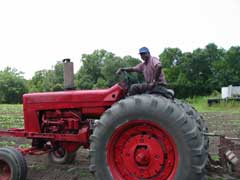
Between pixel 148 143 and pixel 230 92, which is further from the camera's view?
pixel 230 92

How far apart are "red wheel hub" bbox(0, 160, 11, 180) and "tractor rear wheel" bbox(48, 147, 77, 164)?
4.23 ft

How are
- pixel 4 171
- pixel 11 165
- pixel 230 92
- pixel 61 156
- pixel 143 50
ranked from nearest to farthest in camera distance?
pixel 143 50, pixel 11 165, pixel 4 171, pixel 61 156, pixel 230 92

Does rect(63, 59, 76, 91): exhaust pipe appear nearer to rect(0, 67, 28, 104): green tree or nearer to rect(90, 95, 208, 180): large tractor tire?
rect(90, 95, 208, 180): large tractor tire

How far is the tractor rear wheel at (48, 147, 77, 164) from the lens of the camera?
21.1 feet

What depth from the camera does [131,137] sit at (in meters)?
4.40

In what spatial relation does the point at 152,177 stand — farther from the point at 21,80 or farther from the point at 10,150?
the point at 21,80

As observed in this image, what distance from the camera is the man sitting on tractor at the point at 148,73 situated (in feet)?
15.2

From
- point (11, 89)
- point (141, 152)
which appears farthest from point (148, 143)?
point (11, 89)

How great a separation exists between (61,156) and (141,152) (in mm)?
2589

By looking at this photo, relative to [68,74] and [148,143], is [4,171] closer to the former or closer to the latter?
[68,74]

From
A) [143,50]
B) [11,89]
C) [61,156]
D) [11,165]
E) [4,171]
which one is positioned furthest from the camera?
[11,89]

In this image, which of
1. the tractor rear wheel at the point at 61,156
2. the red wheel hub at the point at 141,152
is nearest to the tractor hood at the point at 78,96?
the red wheel hub at the point at 141,152

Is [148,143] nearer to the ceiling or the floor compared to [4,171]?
nearer to the ceiling

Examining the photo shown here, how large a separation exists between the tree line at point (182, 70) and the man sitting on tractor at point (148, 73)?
114 feet
